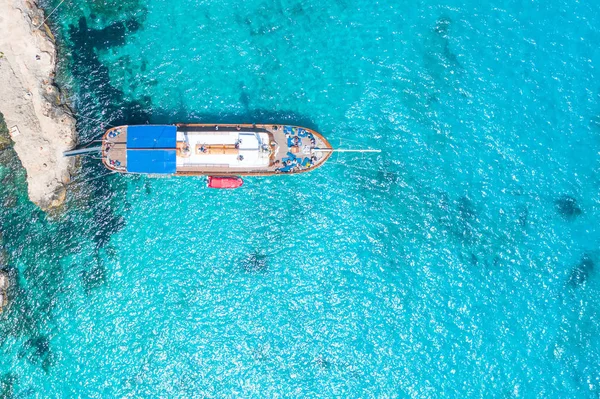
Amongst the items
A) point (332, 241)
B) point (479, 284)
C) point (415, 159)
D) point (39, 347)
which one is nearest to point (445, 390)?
point (479, 284)

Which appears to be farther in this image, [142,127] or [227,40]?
[227,40]

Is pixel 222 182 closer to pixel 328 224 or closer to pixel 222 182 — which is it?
pixel 222 182

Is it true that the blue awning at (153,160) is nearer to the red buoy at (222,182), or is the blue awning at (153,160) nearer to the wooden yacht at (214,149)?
the wooden yacht at (214,149)

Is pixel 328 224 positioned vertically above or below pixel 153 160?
below

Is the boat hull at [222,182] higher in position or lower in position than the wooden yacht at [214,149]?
lower

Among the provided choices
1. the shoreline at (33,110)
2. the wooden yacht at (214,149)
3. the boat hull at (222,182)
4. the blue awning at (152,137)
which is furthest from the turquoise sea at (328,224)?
the blue awning at (152,137)

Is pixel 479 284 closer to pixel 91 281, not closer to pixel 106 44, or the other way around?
pixel 91 281

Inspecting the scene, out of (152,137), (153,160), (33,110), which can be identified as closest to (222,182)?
(153,160)
